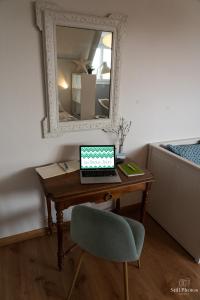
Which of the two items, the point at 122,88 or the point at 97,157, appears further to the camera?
the point at 122,88

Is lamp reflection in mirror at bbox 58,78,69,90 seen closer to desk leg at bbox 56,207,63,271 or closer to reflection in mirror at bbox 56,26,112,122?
reflection in mirror at bbox 56,26,112,122

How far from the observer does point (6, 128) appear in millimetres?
1585

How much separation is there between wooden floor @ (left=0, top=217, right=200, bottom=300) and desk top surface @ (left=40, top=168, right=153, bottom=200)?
0.67 meters

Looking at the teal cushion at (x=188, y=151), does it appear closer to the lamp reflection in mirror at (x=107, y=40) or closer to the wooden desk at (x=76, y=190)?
the wooden desk at (x=76, y=190)

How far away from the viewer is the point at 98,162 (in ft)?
5.65

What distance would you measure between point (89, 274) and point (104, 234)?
2.40 ft

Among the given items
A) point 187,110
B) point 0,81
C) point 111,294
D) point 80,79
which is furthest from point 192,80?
point 111,294

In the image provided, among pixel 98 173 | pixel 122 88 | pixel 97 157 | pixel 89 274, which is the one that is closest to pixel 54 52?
pixel 122 88

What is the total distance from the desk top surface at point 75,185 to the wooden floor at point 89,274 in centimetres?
67

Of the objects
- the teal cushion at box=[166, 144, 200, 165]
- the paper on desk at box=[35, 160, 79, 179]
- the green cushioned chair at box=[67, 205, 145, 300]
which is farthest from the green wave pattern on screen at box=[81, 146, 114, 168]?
the teal cushion at box=[166, 144, 200, 165]

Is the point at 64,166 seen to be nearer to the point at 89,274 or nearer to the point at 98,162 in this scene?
the point at 98,162

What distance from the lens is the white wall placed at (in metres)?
1.49

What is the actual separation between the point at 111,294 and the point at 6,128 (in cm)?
139

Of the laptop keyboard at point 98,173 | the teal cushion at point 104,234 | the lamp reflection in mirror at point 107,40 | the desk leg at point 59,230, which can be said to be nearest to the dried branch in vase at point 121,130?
the laptop keyboard at point 98,173
